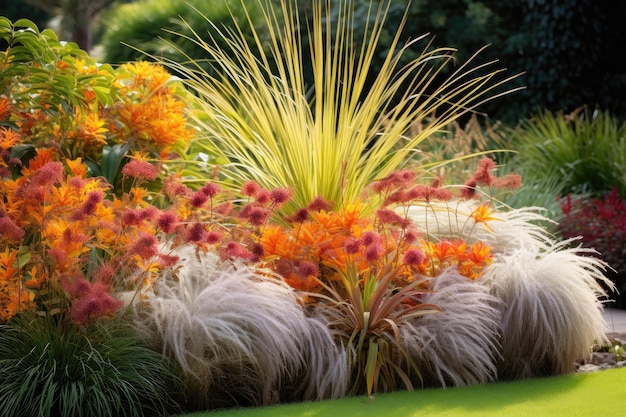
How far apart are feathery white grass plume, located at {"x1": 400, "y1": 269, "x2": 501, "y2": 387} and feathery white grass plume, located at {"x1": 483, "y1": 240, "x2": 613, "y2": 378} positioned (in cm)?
9

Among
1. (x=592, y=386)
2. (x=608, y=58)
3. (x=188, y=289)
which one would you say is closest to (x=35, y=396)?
(x=188, y=289)

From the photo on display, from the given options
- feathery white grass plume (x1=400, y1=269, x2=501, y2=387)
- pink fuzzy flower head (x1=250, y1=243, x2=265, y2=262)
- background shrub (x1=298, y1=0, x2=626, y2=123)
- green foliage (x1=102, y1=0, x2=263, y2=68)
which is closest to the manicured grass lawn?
feathery white grass plume (x1=400, y1=269, x2=501, y2=387)

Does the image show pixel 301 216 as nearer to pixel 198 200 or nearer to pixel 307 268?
pixel 307 268

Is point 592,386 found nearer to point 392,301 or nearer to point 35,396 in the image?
point 392,301

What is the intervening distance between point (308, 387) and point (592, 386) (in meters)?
1.24

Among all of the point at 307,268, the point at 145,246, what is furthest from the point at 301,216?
the point at 145,246

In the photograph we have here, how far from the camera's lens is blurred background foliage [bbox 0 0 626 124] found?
1073 cm

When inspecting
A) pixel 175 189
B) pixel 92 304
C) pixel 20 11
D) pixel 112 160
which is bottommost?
pixel 92 304

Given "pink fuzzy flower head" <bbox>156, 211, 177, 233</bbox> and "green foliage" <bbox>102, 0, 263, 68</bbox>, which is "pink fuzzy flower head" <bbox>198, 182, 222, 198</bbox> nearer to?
"pink fuzzy flower head" <bbox>156, 211, 177, 233</bbox>

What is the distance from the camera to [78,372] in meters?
3.49

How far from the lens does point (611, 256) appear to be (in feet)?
20.8

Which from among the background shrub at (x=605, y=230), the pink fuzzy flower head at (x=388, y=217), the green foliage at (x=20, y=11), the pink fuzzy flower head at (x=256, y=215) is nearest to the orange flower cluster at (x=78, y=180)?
the pink fuzzy flower head at (x=256, y=215)

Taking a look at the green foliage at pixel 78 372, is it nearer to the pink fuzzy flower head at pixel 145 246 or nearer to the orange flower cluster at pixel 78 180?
the orange flower cluster at pixel 78 180

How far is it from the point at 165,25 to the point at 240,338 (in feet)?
24.5
